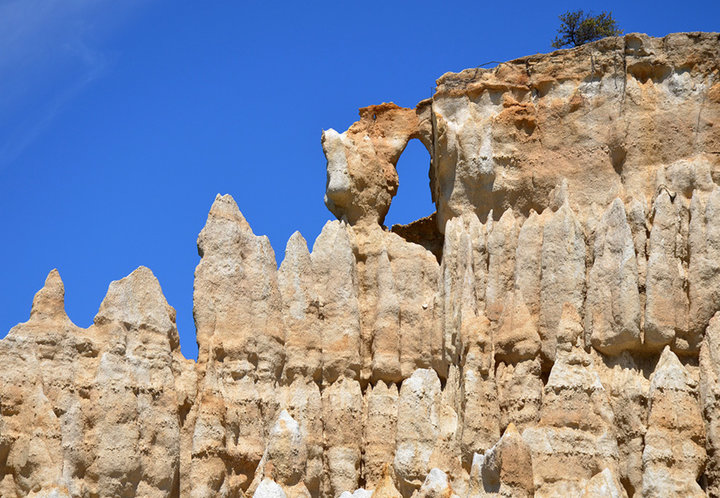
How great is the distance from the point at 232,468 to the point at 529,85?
9745 millimetres

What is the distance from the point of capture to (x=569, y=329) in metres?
30.5

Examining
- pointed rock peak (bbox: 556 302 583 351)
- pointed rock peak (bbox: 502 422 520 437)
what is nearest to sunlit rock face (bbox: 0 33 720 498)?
pointed rock peak (bbox: 556 302 583 351)

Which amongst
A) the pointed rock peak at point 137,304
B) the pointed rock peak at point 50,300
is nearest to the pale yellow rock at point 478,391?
the pointed rock peak at point 137,304

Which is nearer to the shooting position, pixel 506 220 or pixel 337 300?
pixel 506 220

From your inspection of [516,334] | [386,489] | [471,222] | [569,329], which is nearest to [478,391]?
[516,334]

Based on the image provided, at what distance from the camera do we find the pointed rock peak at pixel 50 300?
3134 centimetres

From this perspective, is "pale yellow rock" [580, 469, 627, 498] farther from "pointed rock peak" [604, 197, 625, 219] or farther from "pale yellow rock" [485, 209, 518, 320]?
"pointed rock peak" [604, 197, 625, 219]

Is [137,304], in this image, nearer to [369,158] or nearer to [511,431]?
[369,158]

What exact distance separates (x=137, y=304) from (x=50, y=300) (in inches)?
66.3

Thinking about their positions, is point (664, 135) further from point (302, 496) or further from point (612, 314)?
point (302, 496)

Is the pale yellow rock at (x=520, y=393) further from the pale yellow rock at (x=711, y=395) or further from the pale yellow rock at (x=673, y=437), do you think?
the pale yellow rock at (x=711, y=395)

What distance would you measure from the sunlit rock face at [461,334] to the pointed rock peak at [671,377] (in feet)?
0.15

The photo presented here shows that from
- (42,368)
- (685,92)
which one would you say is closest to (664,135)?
(685,92)

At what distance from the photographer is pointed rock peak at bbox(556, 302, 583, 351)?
99.8 ft
